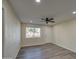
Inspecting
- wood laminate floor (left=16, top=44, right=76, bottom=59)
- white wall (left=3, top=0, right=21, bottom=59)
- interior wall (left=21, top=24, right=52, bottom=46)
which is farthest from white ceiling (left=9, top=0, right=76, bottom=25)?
interior wall (left=21, top=24, right=52, bottom=46)

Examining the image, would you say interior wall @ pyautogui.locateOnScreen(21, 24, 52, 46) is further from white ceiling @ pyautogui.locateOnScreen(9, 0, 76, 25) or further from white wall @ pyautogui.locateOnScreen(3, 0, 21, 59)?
white wall @ pyautogui.locateOnScreen(3, 0, 21, 59)

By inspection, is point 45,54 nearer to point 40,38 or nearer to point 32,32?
point 32,32

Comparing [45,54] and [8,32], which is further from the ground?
[8,32]

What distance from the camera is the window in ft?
27.5

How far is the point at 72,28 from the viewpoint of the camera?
5.95 m

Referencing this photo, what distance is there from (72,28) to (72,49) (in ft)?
5.37

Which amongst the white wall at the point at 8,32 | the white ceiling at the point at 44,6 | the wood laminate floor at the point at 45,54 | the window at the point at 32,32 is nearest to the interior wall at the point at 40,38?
the window at the point at 32,32

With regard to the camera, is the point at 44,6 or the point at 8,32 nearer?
the point at 8,32

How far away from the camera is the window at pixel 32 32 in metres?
8.37

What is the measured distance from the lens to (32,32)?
8.63m

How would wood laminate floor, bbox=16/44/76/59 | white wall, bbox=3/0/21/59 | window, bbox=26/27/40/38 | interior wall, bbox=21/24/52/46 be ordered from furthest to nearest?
window, bbox=26/27/40/38 < interior wall, bbox=21/24/52/46 < wood laminate floor, bbox=16/44/76/59 < white wall, bbox=3/0/21/59

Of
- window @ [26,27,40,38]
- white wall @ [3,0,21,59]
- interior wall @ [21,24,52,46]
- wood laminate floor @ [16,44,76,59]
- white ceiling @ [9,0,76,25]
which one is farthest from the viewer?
window @ [26,27,40,38]

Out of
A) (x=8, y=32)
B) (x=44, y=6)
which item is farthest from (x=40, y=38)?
(x=8, y=32)

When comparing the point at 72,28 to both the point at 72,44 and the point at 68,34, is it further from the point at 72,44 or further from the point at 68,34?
the point at 72,44
